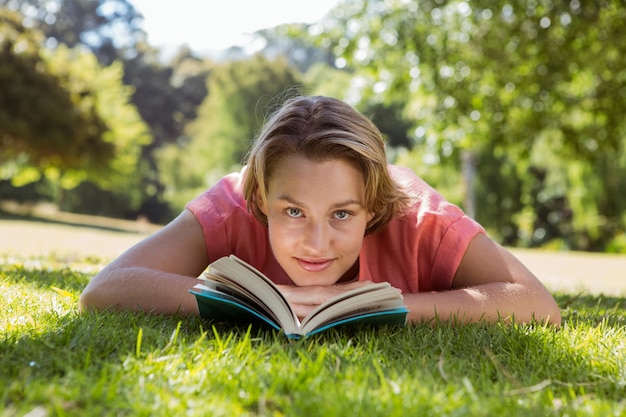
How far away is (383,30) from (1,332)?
8882 mm

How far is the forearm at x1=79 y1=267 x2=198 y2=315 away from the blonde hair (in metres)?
0.51

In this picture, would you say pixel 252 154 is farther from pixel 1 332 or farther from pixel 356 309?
pixel 1 332

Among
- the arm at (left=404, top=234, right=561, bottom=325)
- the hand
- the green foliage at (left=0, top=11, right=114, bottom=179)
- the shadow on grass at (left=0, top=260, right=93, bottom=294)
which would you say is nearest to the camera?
the hand

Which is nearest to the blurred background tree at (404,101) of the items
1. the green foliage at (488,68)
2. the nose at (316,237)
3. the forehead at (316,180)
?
the green foliage at (488,68)

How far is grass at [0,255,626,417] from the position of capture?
150 cm

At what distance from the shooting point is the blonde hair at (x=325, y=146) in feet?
8.47

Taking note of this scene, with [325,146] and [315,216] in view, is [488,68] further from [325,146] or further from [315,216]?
[315,216]

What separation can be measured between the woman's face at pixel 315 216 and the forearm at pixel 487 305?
35 centimetres

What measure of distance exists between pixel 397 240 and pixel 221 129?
31.6 m

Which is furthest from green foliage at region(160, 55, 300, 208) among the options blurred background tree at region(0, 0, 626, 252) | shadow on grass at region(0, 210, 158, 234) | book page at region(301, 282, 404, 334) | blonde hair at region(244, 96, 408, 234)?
book page at region(301, 282, 404, 334)

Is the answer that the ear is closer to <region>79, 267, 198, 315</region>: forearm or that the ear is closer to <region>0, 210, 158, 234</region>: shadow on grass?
<region>79, 267, 198, 315</region>: forearm

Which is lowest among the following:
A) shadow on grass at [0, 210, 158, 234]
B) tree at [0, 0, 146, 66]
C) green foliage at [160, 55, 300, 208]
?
shadow on grass at [0, 210, 158, 234]

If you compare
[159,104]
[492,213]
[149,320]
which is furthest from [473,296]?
[159,104]

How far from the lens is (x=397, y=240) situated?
9.95 feet
